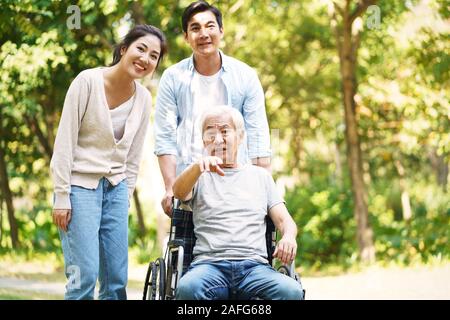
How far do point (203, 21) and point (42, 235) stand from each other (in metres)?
8.81

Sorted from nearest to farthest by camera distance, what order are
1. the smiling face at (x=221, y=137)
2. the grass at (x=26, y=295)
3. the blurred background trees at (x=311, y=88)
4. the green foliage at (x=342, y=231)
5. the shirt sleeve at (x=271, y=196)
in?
A: 1. the smiling face at (x=221, y=137)
2. the shirt sleeve at (x=271, y=196)
3. the grass at (x=26, y=295)
4. the blurred background trees at (x=311, y=88)
5. the green foliage at (x=342, y=231)

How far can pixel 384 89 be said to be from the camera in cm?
1229

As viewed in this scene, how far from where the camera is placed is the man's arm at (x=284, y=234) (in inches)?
134

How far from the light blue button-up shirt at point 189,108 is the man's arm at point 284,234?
48 cm

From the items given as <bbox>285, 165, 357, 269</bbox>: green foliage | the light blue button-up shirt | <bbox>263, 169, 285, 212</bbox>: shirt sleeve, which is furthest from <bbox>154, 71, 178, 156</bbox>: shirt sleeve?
<bbox>285, 165, 357, 269</bbox>: green foliage

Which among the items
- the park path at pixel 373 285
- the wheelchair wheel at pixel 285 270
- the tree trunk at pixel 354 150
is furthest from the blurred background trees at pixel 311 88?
the wheelchair wheel at pixel 285 270

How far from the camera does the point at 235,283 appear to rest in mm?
3398

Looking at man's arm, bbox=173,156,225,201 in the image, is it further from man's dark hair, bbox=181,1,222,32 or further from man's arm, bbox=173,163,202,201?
man's dark hair, bbox=181,1,222,32

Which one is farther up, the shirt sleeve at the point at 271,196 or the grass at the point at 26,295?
the shirt sleeve at the point at 271,196

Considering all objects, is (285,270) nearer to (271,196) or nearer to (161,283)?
(271,196)

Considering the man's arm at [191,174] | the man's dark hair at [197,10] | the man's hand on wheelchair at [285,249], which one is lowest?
the man's hand on wheelchair at [285,249]

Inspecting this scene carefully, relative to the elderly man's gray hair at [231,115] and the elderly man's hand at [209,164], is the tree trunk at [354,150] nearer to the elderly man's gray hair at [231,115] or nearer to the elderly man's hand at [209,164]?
the elderly man's gray hair at [231,115]
